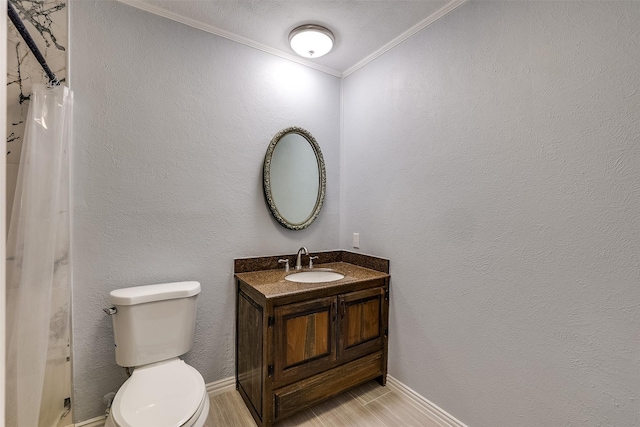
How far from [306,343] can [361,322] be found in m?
0.41

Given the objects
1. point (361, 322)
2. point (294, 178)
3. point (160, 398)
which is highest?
point (294, 178)

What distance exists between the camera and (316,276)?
2.16 m

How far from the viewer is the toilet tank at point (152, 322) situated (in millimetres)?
1550

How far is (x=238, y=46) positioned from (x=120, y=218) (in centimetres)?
138

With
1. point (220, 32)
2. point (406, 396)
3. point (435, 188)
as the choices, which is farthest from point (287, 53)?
point (406, 396)

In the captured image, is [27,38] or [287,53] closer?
[27,38]

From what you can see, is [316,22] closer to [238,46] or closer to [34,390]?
[238,46]

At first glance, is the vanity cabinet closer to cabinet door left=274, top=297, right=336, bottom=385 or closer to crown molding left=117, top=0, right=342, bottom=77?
cabinet door left=274, top=297, right=336, bottom=385

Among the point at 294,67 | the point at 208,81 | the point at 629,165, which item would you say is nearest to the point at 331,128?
the point at 294,67

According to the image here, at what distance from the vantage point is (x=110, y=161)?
5.51 ft

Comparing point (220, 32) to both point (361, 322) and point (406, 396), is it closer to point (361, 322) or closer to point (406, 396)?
point (361, 322)

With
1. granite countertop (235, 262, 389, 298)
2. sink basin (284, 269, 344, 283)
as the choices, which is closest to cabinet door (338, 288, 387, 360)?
granite countertop (235, 262, 389, 298)

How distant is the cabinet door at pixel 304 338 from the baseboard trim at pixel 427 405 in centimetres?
55

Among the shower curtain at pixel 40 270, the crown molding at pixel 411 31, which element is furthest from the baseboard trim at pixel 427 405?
Result: the crown molding at pixel 411 31
